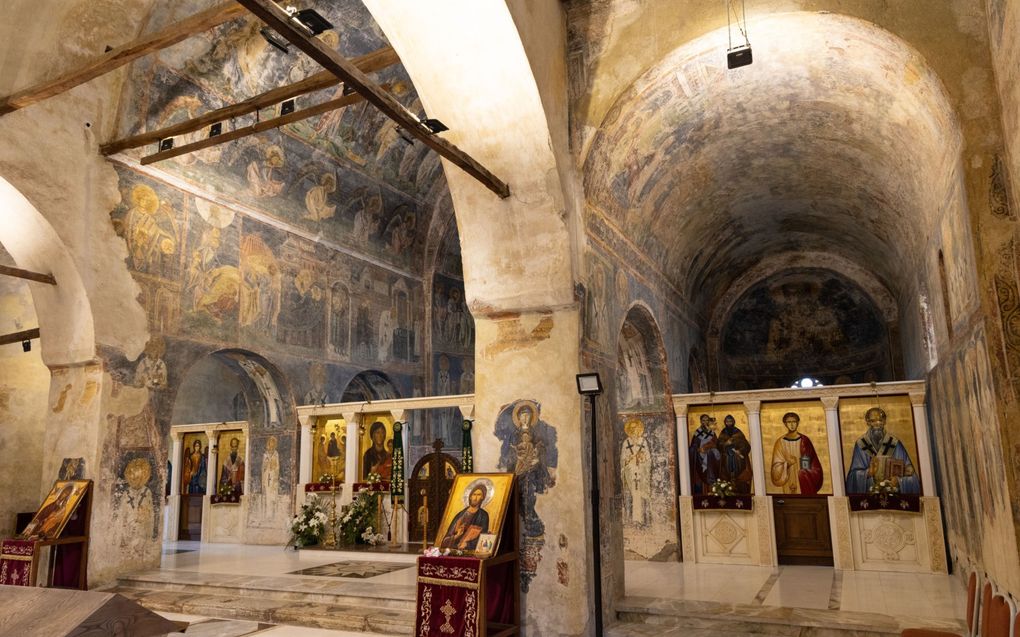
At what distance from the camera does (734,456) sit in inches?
513

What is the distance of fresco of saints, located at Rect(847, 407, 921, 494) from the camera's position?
1174cm

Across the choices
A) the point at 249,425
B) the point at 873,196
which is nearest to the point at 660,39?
the point at 873,196

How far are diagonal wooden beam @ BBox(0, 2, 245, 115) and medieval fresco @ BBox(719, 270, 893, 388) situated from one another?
16379 mm

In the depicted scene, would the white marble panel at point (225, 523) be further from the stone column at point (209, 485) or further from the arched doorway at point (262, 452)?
the arched doorway at point (262, 452)

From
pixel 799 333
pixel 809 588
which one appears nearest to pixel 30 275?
pixel 809 588

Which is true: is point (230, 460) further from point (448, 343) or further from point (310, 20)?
point (310, 20)

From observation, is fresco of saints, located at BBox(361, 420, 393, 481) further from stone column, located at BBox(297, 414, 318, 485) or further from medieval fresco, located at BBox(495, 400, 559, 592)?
medieval fresco, located at BBox(495, 400, 559, 592)

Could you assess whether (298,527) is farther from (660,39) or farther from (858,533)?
(660,39)

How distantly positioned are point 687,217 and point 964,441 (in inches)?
265

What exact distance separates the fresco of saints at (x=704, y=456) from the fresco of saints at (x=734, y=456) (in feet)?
0.36

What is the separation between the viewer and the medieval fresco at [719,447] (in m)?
13.0

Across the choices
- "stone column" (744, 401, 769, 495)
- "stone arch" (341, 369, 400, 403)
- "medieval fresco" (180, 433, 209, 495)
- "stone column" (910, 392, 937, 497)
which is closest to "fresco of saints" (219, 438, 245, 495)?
→ "medieval fresco" (180, 433, 209, 495)

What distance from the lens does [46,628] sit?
368 centimetres

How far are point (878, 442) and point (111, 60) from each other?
13.3m
